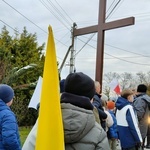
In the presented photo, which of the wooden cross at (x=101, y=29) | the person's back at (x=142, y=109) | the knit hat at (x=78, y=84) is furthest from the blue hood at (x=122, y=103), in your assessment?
the knit hat at (x=78, y=84)

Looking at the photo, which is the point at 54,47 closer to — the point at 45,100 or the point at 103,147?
the point at 45,100

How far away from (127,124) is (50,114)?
161 inches

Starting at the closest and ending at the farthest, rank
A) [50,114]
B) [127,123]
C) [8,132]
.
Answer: [50,114] → [8,132] → [127,123]

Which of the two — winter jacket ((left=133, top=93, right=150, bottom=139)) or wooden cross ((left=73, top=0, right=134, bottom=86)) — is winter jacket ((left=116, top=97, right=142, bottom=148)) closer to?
winter jacket ((left=133, top=93, right=150, bottom=139))

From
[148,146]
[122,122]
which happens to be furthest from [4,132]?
[148,146]

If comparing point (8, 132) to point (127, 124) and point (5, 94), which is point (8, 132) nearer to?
point (5, 94)

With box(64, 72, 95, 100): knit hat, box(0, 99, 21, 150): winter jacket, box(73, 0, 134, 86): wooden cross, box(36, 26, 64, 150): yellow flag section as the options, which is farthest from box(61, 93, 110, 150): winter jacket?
box(73, 0, 134, 86): wooden cross

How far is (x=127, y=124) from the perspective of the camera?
18.7 ft

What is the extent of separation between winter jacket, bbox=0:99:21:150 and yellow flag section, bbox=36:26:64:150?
2.11 m

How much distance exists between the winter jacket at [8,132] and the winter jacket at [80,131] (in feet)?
6.00

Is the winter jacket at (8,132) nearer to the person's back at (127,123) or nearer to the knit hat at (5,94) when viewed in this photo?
the knit hat at (5,94)

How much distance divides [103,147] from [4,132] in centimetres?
198

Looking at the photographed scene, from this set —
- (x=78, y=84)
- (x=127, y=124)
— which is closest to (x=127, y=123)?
(x=127, y=124)

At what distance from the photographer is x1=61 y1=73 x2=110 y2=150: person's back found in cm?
209
